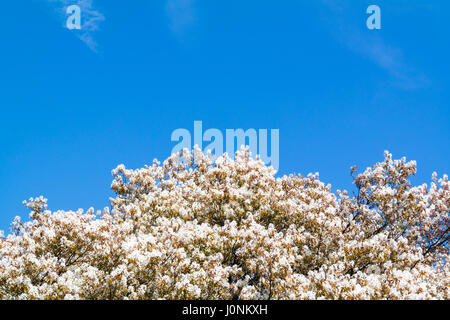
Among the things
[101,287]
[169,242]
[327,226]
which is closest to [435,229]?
[327,226]

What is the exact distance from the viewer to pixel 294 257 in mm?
16734

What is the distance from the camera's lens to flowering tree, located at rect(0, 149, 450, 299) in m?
13.0

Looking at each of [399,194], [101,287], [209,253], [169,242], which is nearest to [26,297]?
[101,287]

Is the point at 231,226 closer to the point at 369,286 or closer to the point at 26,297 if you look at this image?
the point at 369,286

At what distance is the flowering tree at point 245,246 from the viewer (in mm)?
A: 12961

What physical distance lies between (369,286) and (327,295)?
1528 mm

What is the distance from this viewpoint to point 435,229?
22516 millimetres

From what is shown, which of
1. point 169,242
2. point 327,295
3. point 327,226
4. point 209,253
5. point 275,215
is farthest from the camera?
point 275,215

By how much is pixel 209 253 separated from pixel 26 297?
753cm

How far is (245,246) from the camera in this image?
1583 cm

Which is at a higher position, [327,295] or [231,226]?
[231,226]

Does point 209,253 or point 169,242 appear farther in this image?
point 209,253
